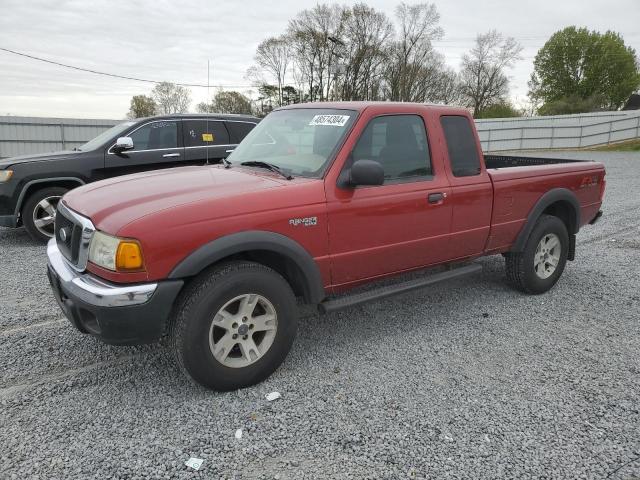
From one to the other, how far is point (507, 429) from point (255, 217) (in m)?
1.96

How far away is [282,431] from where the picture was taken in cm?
277

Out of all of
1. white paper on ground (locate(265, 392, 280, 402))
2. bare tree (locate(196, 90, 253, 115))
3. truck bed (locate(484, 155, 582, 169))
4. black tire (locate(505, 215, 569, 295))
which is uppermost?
bare tree (locate(196, 90, 253, 115))

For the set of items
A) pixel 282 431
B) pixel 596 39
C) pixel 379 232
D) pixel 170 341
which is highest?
pixel 596 39

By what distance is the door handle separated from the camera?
3.86 metres

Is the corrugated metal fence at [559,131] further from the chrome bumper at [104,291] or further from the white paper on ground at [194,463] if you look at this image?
the white paper on ground at [194,463]

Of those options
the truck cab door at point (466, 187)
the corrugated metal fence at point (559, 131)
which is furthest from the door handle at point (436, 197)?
the corrugated metal fence at point (559, 131)

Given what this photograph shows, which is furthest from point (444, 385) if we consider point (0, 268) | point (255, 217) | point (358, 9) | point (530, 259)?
point (358, 9)

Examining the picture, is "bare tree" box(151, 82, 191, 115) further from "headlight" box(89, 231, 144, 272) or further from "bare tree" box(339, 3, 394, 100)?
"headlight" box(89, 231, 144, 272)

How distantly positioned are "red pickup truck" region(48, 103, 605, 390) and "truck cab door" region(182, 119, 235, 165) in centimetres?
384

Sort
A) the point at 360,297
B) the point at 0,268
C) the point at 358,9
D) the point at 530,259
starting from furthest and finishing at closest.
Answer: the point at 358,9
the point at 0,268
the point at 530,259
the point at 360,297

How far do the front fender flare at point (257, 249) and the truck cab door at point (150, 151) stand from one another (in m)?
4.99

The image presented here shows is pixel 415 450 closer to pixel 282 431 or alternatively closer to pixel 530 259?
pixel 282 431

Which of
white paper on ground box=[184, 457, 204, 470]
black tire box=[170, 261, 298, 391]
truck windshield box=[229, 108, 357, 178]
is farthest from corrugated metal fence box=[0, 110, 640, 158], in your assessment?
white paper on ground box=[184, 457, 204, 470]

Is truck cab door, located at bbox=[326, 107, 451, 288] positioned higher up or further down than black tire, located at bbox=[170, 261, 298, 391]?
higher up
